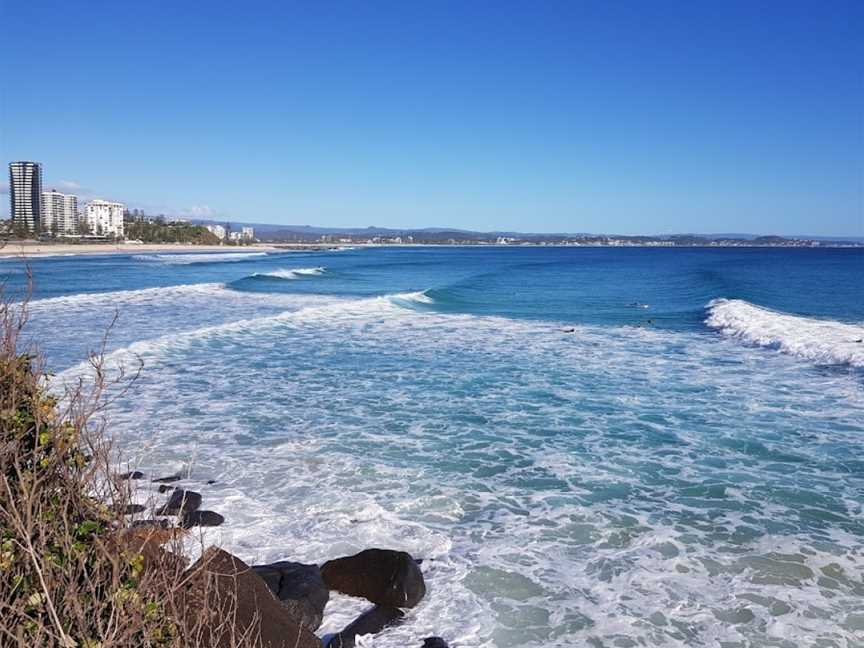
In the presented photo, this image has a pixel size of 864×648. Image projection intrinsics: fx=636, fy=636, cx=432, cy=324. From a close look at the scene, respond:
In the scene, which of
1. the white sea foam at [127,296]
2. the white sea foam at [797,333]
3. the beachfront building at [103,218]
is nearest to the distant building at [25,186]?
the beachfront building at [103,218]

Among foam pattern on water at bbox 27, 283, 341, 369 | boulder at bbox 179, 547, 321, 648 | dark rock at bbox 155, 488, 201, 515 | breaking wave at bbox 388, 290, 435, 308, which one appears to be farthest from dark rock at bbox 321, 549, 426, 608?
breaking wave at bbox 388, 290, 435, 308

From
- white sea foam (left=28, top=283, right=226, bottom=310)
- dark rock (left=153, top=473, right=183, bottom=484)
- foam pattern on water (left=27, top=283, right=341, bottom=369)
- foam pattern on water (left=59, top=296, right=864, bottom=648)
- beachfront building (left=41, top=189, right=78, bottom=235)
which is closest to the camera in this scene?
foam pattern on water (left=59, top=296, right=864, bottom=648)

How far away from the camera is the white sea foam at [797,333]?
18297 millimetres

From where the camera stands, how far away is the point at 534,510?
8.02 meters

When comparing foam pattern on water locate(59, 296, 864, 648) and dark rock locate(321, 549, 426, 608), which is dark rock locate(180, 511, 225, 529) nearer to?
foam pattern on water locate(59, 296, 864, 648)

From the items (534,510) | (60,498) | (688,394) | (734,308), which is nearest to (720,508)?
(534,510)

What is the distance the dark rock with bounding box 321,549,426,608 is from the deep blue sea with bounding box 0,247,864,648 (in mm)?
184

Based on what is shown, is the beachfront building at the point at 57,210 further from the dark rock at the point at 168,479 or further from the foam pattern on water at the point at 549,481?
the dark rock at the point at 168,479

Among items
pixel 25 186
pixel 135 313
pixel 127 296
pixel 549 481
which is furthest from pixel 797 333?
pixel 25 186

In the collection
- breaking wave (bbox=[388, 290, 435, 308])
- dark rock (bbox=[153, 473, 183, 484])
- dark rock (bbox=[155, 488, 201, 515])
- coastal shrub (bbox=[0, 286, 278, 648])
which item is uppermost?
coastal shrub (bbox=[0, 286, 278, 648])

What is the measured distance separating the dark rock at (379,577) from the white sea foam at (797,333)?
53.1 feet

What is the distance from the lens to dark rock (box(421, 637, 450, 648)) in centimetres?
515

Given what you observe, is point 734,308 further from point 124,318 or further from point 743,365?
point 124,318

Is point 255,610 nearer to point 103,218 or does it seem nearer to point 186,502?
point 186,502
